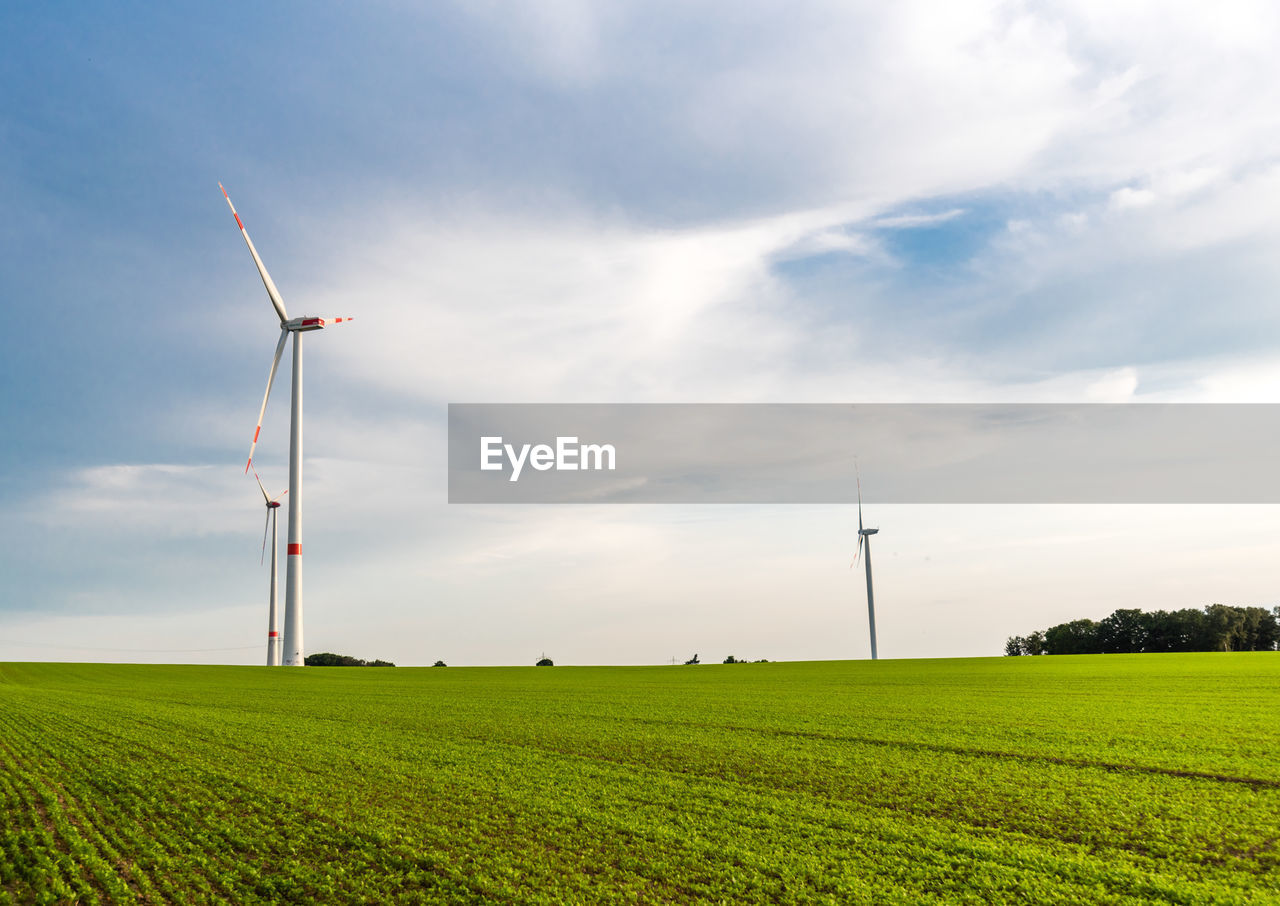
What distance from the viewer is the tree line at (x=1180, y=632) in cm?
10512

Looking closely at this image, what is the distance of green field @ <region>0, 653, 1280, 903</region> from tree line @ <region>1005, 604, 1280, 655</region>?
89126 mm

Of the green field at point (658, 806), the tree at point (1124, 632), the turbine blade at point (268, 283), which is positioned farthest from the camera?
the tree at point (1124, 632)

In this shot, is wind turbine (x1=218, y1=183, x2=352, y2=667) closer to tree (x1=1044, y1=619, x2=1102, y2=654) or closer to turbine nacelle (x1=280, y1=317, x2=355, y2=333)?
turbine nacelle (x1=280, y1=317, x2=355, y2=333)

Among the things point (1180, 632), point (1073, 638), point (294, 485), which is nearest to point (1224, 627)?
point (1180, 632)

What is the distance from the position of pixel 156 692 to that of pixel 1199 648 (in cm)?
12003

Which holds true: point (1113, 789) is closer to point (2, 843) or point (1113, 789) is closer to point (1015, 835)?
point (1015, 835)

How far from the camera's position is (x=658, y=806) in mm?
15547

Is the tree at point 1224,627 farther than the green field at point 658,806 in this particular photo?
Yes

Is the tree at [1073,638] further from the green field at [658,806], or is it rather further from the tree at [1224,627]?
the green field at [658,806]

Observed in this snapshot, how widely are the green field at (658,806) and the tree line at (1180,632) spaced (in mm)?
89126

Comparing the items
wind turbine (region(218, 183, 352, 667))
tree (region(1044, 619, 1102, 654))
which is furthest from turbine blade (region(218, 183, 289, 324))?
tree (region(1044, 619, 1102, 654))

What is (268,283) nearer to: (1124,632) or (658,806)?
(658,806)

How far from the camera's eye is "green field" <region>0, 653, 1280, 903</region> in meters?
11.3

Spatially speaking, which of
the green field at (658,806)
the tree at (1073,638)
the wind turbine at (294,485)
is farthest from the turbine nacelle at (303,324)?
the tree at (1073,638)
